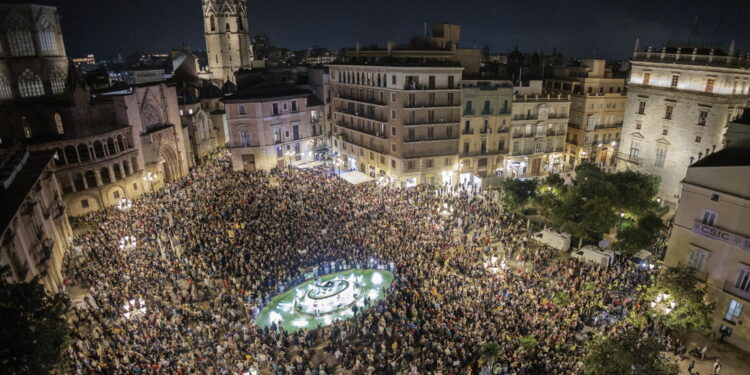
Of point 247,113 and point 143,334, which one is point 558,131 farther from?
point 143,334

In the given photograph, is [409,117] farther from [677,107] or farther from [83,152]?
[83,152]

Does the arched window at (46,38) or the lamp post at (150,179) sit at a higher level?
the arched window at (46,38)

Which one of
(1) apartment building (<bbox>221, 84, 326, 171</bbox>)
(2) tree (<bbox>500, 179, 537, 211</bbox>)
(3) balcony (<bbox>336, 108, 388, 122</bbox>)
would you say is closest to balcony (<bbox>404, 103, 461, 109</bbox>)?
(3) balcony (<bbox>336, 108, 388, 122</bbox>)

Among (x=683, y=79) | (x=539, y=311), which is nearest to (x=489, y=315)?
(x=539, y=311)

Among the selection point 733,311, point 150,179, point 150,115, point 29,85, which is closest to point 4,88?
point 29,85

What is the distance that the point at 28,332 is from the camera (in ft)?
50.7

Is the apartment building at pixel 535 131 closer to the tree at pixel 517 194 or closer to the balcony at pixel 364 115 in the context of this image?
the tree at pixel 517 194

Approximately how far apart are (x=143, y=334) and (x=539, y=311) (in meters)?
21.5

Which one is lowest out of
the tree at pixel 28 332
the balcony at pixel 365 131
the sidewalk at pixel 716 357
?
the sidewalk at pixel 716 357

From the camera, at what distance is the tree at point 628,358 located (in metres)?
17.2

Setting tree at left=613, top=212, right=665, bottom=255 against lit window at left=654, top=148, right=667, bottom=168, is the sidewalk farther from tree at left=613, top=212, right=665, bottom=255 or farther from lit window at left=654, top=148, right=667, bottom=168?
lit window at left=654, top=148, right=667, bottom=168

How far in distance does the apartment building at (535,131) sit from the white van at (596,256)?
23.1 m

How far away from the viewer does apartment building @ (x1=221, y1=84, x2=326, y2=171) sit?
174 feet

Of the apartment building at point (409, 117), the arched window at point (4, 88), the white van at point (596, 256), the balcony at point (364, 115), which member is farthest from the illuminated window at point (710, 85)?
the arched window at point (4, 88)
